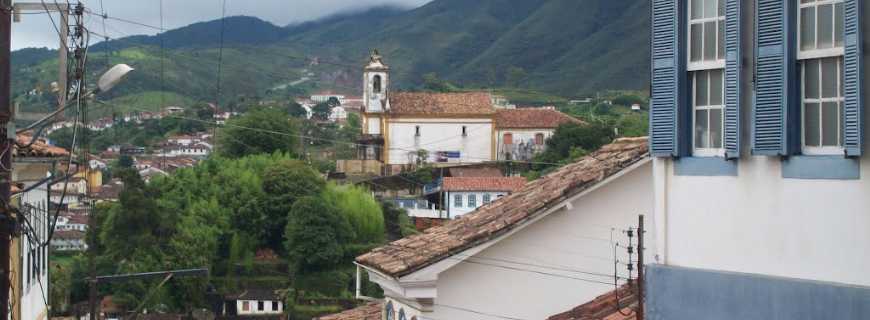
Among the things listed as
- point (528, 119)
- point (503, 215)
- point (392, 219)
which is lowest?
point (392, 219)

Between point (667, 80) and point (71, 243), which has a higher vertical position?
point (667, 80)

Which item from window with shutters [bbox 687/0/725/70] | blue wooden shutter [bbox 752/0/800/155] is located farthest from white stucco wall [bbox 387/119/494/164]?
blue wooden shutter [bbox 752/0/800/155]

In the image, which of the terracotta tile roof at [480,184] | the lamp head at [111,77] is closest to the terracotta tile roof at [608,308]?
the lamp head at [111,77]

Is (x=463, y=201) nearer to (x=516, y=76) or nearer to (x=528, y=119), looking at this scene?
(x=528, y=119)

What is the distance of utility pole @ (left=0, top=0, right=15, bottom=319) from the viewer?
27.5 ft

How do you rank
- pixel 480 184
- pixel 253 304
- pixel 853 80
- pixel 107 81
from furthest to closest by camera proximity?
pixel 480 184
pixel 253 304
pixel 107 81
pixel 853 80

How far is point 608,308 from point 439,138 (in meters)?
75.2

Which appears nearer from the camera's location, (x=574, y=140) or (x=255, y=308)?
(x=255, y=308)

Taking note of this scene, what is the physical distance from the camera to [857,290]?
6918 millimetres

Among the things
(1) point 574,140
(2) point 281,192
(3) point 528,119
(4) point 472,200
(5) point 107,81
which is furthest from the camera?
(3) point 528,119

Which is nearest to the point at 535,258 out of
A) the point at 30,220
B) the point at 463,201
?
the point at 30,220

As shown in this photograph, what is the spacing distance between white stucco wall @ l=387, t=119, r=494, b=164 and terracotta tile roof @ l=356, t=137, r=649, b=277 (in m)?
72.1

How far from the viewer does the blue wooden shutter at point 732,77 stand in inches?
293

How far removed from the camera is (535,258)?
11609 millimetres
